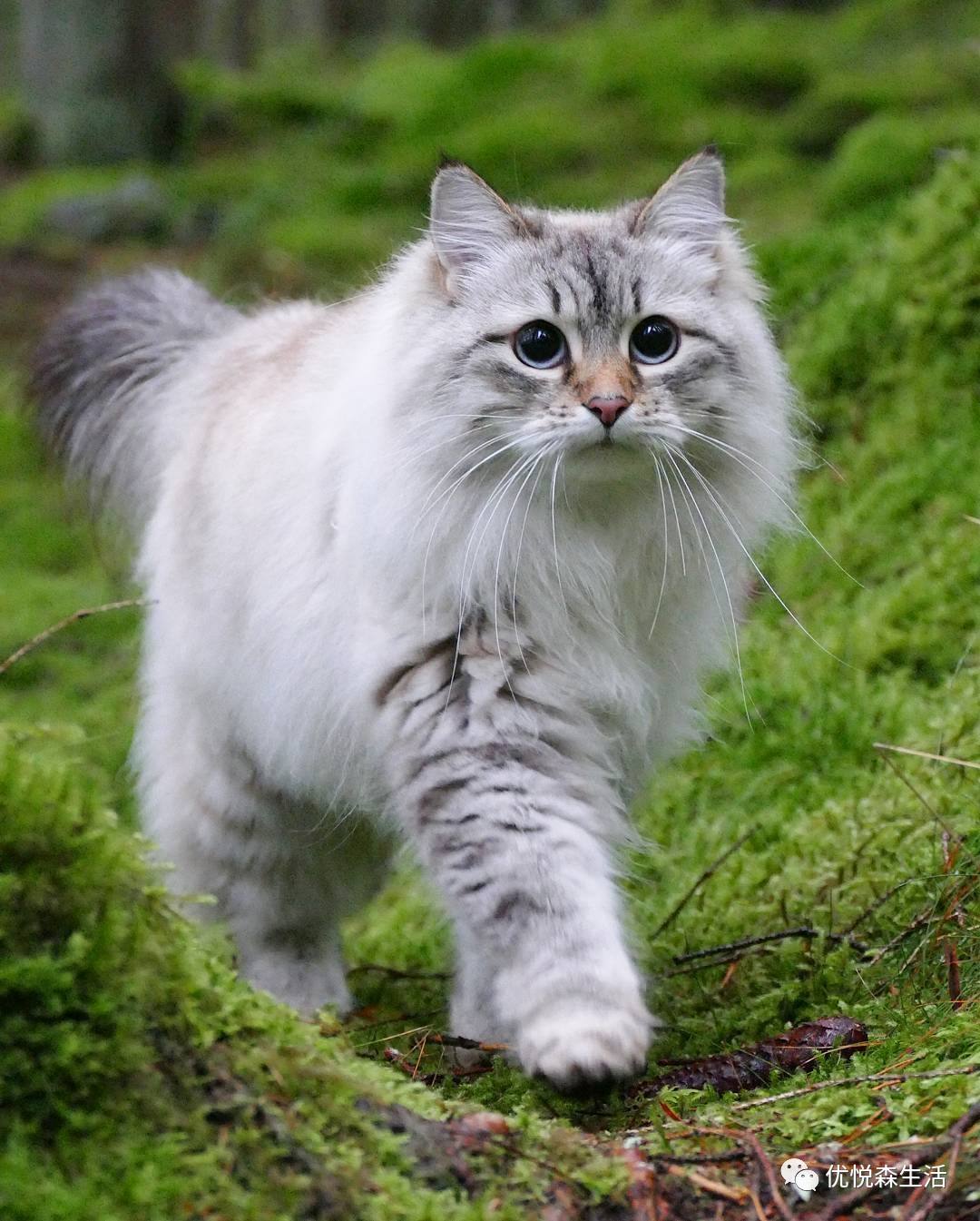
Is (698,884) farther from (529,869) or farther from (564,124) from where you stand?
(564,124)

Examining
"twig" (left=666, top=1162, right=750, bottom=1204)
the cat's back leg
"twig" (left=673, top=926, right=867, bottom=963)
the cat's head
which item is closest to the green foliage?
the cat's head

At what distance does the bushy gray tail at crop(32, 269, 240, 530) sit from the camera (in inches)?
199

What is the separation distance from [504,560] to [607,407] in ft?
1.58

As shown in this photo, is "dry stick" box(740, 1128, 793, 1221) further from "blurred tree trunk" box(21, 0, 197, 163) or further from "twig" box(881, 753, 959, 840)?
"blurred tree trunk" box(21, 0, 197, 163)

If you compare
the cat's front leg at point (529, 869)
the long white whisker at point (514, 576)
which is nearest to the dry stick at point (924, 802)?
the cat's front leg at point (529, 869)

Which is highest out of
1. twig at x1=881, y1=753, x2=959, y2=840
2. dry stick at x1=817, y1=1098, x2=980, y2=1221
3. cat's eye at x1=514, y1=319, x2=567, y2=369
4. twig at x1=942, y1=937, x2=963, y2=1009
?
cat's eye at x1=514, y1=319, x2=567, y2=369

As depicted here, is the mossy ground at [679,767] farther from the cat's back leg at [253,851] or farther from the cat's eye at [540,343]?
the cat's eye at [540,343]

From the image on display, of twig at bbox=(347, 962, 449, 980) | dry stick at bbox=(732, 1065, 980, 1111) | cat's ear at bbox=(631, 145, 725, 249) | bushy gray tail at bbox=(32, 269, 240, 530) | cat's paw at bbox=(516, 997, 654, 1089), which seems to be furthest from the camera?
bushy gray tail at bbox=(32, 269, 240, 530)

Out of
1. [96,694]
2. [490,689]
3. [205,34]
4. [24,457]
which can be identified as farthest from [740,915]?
[205,34]

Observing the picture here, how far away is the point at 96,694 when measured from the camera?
24.8 ft

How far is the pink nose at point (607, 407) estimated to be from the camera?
3.38 metres

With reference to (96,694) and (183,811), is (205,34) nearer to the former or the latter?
(96,694)

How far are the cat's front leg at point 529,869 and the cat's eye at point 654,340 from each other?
84cm

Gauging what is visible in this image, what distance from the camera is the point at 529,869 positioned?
127 inches
